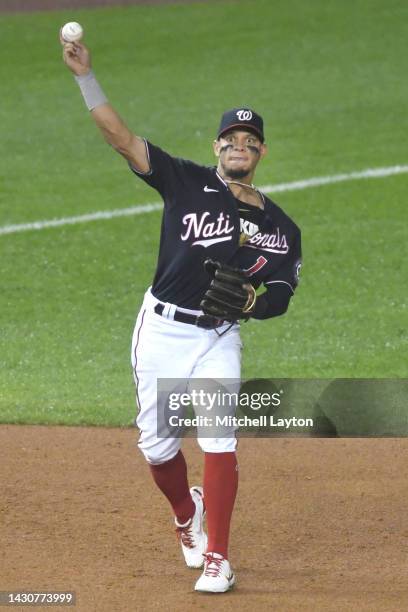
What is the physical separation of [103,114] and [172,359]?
1.16 m

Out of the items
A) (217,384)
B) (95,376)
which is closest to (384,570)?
(217,384)

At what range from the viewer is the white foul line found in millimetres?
13430

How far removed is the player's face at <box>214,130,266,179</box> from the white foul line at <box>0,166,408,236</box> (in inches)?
278

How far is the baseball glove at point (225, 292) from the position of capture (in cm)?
601

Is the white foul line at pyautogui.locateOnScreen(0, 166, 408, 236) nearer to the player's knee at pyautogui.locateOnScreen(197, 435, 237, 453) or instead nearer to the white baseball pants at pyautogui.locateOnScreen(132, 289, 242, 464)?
the white baseball pants at pyautogui.locateOnScreen(132, 289, 242, 464)

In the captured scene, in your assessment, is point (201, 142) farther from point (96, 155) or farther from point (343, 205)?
point (343, 205)

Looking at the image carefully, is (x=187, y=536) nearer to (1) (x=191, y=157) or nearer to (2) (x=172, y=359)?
(2) (x=172, y=359)

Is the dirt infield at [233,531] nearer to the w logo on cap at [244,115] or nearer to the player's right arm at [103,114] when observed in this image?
the player's right arm at [103,114]

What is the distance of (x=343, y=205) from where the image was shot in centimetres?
1384

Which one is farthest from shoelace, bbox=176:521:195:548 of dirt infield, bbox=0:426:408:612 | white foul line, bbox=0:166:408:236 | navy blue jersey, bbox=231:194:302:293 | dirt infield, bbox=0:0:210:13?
dirt infield, bbox=0:0:210:13

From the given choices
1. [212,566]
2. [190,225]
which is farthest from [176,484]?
[190,225]

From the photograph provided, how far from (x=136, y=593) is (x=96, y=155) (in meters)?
10.3

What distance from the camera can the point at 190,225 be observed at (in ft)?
20.4

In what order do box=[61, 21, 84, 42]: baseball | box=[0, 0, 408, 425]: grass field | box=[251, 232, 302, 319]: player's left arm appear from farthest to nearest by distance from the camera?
box=[0, 0, 408, 425]: grass field
box=[251, 232, 302, 319]: player's left arm
box=[61, 21, 84, 42]: baseball
